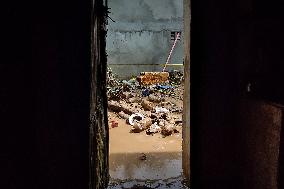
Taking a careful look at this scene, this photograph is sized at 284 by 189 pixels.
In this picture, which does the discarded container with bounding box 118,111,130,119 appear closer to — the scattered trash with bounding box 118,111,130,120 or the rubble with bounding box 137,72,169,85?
the scattered trash with bounding box 118,111,130,120

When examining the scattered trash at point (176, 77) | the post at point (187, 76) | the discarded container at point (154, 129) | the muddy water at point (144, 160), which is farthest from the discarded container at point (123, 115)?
the scattered trash at point (176, 77)

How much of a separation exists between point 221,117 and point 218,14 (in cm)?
121

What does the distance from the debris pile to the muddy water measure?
0.96ft

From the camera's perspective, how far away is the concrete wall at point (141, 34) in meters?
16.3

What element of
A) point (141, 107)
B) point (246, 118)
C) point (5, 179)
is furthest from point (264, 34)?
point (141, 107)

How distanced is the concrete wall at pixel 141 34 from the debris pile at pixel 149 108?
3.25m

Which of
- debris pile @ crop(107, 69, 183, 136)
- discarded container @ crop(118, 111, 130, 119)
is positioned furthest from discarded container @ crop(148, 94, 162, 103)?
discarded container @ crop(118, 111, 130, 119)

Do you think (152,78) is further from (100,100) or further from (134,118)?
(100,100)

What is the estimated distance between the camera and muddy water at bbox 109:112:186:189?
16.2ft

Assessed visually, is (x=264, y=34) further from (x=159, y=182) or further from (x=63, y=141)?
(x=159, y=182)

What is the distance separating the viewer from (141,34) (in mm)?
16438

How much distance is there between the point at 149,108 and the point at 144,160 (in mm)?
3624

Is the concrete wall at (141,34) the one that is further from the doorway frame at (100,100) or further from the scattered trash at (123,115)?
the doorway frame at (100,100)

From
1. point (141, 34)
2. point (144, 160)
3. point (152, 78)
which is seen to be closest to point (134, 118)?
point (144, 160)
